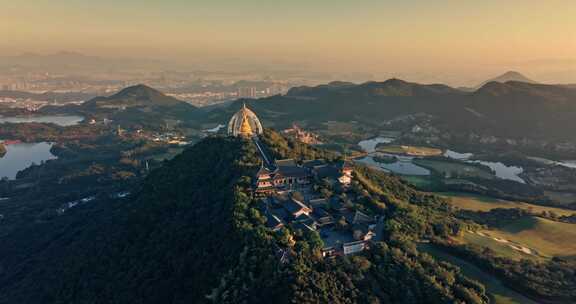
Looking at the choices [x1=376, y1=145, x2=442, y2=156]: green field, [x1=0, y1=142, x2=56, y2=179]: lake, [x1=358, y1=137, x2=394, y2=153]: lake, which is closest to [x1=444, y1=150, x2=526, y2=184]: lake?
[x1=376, y1=145, x2=442, y2=156]: green field

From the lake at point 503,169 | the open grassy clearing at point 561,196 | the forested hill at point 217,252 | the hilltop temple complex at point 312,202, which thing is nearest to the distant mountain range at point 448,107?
the lake at point 503,169

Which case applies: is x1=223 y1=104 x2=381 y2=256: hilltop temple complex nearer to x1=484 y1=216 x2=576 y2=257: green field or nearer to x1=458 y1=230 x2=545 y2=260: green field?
x1=458 y1=230 x2=545 y2=260: green field

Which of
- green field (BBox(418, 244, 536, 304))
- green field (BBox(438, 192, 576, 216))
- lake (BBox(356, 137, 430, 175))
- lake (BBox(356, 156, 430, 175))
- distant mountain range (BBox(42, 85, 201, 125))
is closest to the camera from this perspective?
green field (BBox(418, 244, 536, 304))

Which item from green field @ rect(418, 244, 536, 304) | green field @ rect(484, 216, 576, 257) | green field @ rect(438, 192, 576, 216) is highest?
green field @ rect(418, 244, 536, 304)

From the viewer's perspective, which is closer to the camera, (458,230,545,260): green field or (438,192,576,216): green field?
(458,230,545,260): green field

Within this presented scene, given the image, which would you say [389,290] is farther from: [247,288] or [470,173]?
[470,173]

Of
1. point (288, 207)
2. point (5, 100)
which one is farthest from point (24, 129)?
point (288, 207)

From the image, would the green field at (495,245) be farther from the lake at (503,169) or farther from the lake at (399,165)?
the lake at (503,169)
